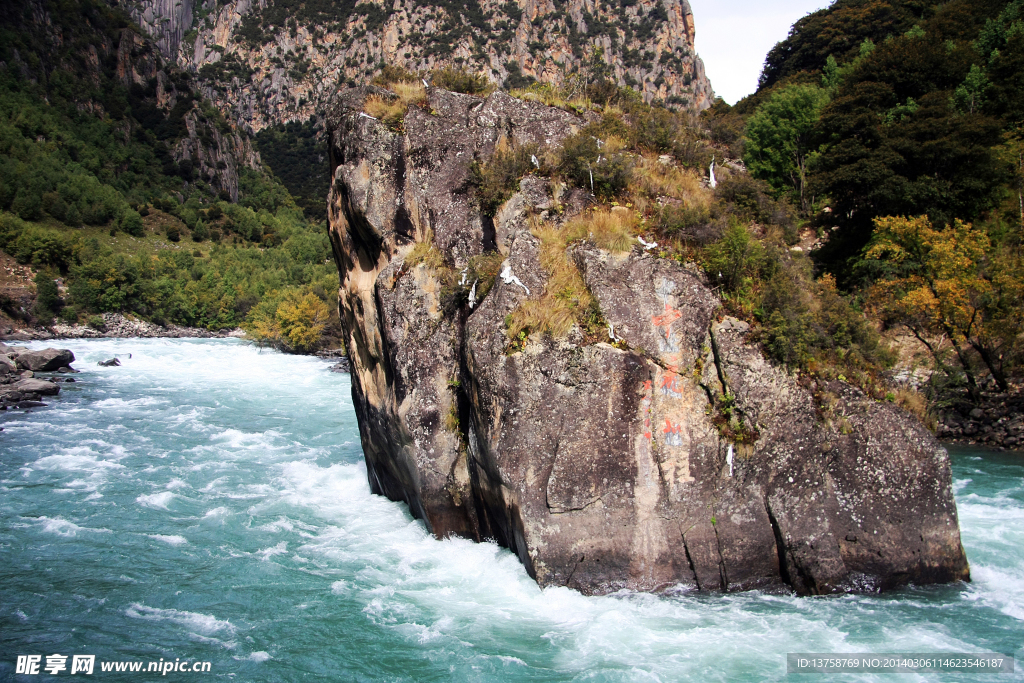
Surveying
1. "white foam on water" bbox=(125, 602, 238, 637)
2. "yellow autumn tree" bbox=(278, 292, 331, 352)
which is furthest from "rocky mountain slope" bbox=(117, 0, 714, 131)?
"white foam on water" bbox=(125, 602, 238, 637)

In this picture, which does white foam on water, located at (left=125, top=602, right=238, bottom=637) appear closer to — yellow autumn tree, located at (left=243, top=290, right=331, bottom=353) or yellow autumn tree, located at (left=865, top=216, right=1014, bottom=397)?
yellow autumn tree, located at (left=865, top=216, right=1014, bottom=397)

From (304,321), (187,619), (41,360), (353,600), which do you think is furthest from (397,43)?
(187,619)

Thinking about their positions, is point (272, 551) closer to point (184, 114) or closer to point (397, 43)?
point (184, 114)

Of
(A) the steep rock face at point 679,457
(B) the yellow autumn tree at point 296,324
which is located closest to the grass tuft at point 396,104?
(A) the steep rock face at point 679,457

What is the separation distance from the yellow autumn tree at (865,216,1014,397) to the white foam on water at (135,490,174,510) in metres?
20.9

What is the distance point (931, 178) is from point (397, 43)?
14841cm

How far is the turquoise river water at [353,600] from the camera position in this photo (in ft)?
24.3

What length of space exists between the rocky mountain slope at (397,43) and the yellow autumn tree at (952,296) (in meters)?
91.4

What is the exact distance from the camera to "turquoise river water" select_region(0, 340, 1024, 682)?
7.41m

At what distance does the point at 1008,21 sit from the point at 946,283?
24576 millimetres

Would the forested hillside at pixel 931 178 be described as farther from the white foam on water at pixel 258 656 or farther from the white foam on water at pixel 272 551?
the white foam on water at pixel 258 656

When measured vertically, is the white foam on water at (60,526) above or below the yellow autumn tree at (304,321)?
below

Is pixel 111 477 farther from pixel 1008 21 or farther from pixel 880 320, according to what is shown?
pixel 1008 21

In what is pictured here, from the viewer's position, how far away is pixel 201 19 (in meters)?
200
